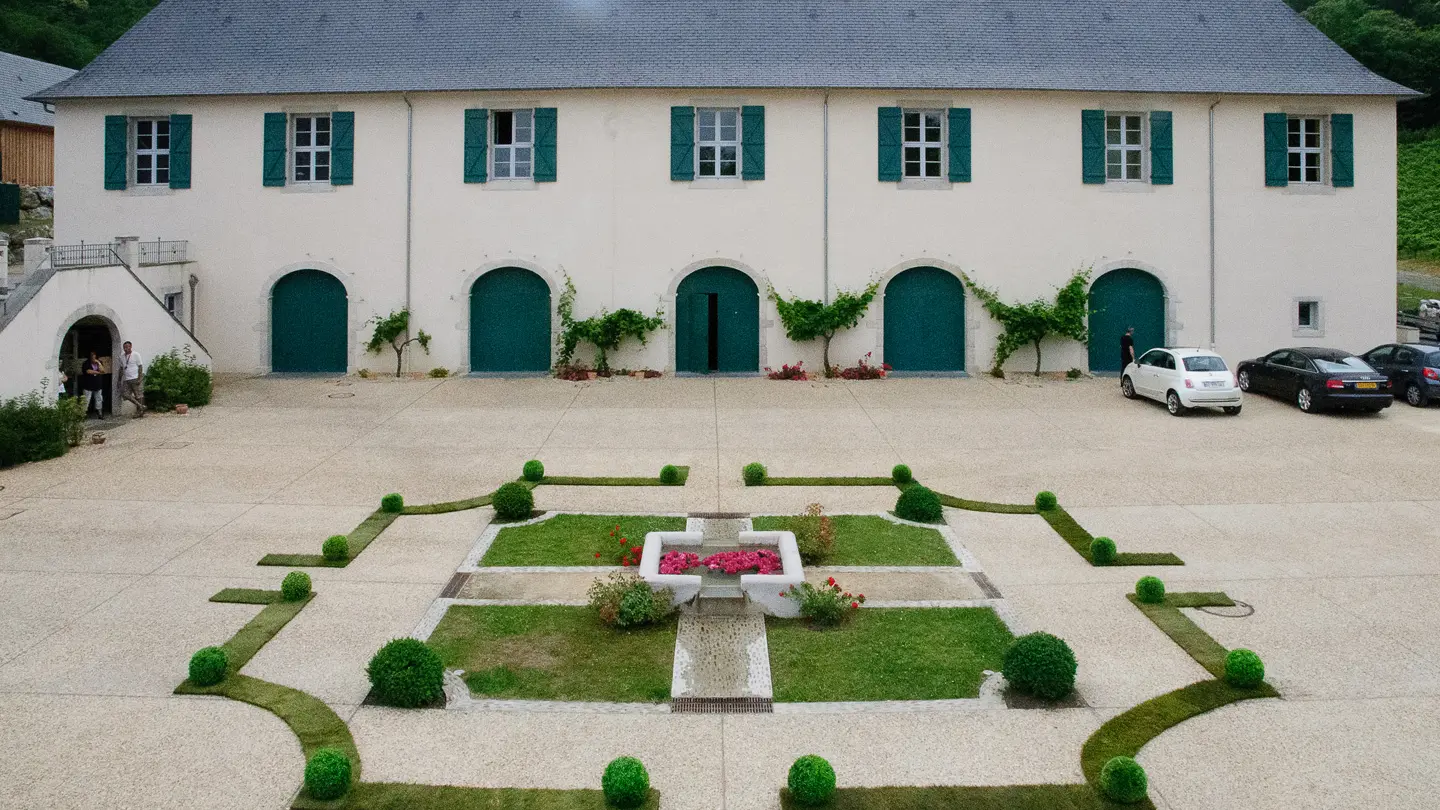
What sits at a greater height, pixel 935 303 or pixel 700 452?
pixel 935 303

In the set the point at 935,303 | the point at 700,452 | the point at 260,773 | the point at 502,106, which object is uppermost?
the point at 502,106

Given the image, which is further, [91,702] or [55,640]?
[55,640]

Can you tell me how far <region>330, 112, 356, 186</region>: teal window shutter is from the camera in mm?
26359

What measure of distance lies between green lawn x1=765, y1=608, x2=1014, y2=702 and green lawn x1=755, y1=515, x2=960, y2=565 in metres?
1.67

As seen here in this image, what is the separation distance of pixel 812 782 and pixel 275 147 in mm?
23358

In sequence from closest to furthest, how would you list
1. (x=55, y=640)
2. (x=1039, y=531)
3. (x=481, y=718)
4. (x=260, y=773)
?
(x=260, y=773), (x=481, y=718), (x=55, y=640), (x=1039, y=531)

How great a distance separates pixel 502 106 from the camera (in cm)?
2639

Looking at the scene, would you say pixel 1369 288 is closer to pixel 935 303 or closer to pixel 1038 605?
pixel 935 303

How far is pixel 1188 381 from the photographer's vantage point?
72.2 ft

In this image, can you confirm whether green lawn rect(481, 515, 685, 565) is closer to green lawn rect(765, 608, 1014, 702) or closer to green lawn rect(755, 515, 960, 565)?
green lawn rect(755, 515, 960, 565)

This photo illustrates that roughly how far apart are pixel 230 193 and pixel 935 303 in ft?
55.0

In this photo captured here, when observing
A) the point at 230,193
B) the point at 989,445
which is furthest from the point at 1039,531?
the point at 230,193

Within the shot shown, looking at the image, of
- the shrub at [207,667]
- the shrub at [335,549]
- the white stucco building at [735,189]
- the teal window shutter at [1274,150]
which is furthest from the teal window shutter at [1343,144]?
the shrub at [207,667]

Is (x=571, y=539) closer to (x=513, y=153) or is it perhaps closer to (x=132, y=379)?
(x=132, y=379)
